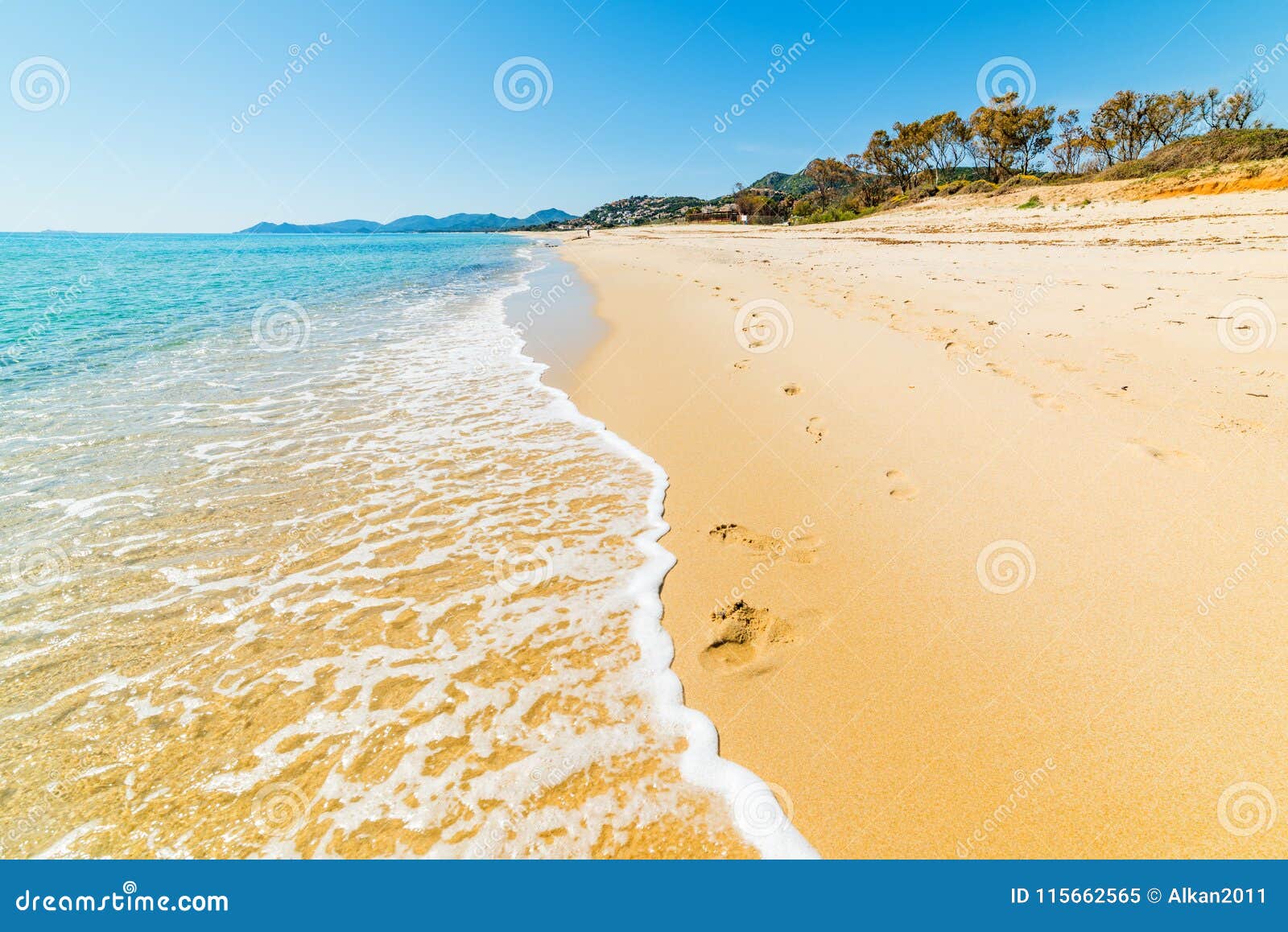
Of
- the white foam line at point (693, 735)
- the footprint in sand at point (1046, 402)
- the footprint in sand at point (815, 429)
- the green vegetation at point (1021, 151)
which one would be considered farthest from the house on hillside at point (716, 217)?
the white foam line at point (693, 735)

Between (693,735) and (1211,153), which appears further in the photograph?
(1211,153)

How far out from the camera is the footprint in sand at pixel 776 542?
11.8 ft

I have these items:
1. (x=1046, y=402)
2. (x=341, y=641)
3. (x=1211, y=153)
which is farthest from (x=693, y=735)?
(x=1211, y=153)

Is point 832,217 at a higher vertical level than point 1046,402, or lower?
higher

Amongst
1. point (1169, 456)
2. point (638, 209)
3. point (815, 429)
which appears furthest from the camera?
point (638, 209)

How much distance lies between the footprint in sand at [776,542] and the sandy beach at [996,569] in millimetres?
19

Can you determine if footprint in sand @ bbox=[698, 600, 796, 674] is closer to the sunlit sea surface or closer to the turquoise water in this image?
the sunlit sea surface

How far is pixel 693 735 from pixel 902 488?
8.97 ft

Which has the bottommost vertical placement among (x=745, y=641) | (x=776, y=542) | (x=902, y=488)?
(x=745, y=641)

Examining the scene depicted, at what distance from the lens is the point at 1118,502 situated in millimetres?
3588

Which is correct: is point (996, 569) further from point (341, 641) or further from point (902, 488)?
point (341, 641)

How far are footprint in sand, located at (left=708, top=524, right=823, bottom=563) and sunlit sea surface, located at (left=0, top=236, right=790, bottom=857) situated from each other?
521 millimetres

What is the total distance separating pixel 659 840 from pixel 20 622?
430 centimetres

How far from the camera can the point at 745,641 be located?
298cm
